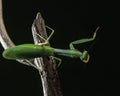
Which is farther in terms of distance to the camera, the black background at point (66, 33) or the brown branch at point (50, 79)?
the black background at point (66, 33)

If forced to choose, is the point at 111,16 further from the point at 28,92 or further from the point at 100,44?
the point at 28,92

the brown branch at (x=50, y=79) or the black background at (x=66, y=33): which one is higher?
the black background at (x=66, y=33)

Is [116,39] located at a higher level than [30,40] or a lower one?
lower

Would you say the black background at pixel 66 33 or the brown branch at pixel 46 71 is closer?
the brown branch at pixel 46 71

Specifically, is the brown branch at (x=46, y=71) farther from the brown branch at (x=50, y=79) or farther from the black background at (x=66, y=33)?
the black background at (x=66, y=33)

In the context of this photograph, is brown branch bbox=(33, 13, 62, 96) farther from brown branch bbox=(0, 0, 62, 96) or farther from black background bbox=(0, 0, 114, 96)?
black background bbox=(0, 0, 114, 96)

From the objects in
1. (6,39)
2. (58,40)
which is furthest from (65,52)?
(58,40)

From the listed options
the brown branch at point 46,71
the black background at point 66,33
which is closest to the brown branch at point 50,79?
the brown branch at point 46,71

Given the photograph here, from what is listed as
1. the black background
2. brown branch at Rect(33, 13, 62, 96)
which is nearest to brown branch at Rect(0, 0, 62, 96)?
brown branch at Rect(33, 13, 62, 96)

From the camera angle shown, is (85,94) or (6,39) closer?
(6,39)
